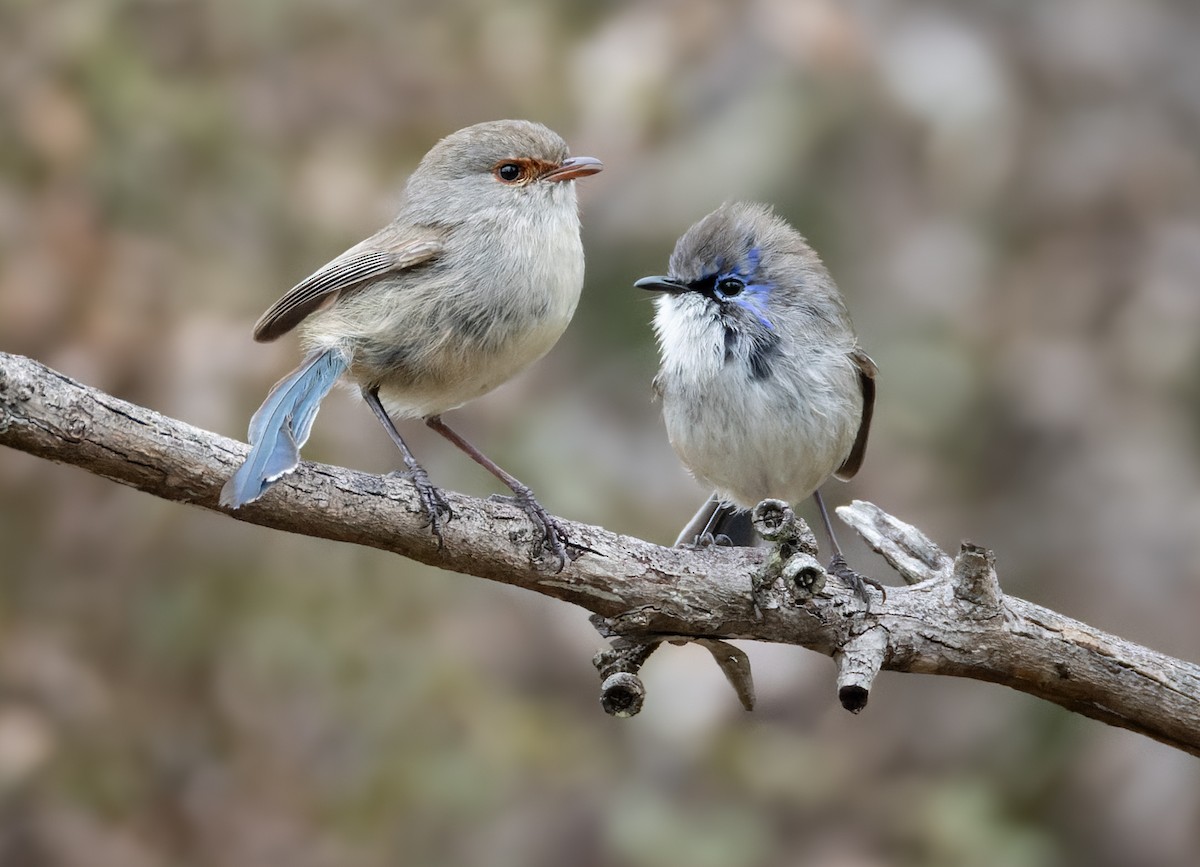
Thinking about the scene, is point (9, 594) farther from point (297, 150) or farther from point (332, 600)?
point (297, 150)

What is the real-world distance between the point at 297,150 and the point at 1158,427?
3.21m

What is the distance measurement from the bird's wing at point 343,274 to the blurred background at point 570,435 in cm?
73

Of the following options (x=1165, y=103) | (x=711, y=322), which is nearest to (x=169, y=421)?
(x=711, y=322)

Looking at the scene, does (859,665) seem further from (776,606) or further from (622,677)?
(622,677)

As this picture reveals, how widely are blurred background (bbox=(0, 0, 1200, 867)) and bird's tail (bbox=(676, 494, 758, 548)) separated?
0.93 ft

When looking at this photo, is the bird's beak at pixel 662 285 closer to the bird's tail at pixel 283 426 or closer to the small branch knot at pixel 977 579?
the bird's tail at pixel 283 426

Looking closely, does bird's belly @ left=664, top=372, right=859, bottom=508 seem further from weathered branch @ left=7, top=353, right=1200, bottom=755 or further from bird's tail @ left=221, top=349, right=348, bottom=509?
bird's tail @ left=221, top=349, right=348, bottom=509

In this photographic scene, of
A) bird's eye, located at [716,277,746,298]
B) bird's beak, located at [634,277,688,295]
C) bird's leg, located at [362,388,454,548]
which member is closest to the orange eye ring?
bird's beak, located at [634,277,688,295]

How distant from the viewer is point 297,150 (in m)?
5.52

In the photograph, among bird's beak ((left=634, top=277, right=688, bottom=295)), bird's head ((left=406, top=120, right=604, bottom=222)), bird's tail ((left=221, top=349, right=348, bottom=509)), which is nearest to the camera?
bird's tail ((left=221, top=349, right=348, bottom=509))

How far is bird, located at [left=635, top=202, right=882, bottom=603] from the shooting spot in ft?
14.9

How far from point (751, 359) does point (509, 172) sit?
0.88 m

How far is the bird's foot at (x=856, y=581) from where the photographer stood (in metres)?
3.99

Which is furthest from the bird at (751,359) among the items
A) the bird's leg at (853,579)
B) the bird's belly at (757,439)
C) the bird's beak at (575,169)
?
the bird's beak at (575,169)
